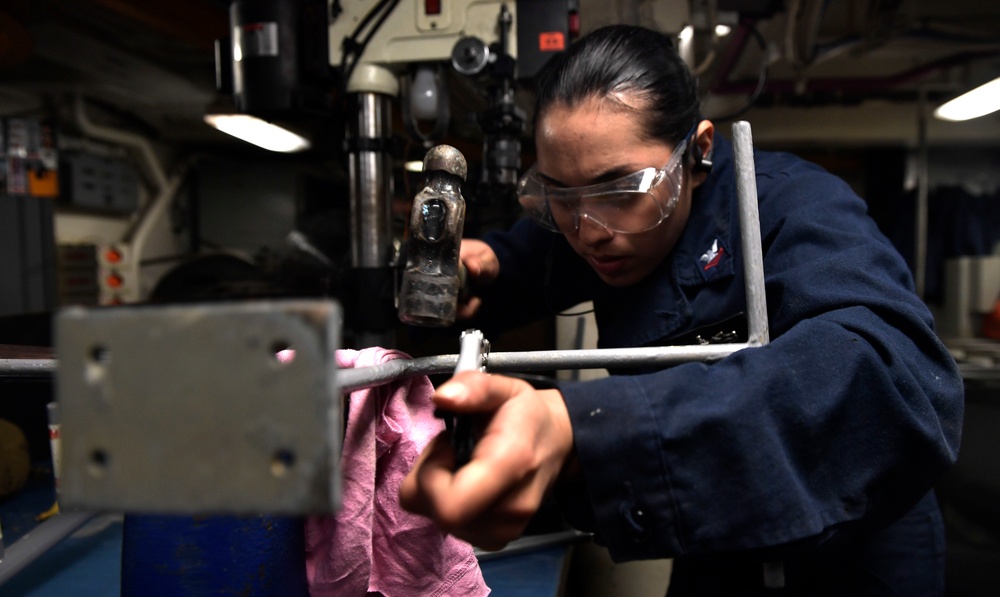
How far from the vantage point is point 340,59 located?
129 centimetres

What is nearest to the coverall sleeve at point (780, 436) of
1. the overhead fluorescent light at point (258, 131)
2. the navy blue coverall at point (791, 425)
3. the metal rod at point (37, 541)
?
the navy blue coverall at point (791, 425)

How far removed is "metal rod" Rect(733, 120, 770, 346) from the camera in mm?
665

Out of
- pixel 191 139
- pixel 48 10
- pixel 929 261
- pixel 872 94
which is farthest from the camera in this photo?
pixel 191 139

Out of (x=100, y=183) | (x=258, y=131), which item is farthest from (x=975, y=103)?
(x=100, y=183)

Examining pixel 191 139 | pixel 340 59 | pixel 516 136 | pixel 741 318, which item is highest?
pixel 191 139

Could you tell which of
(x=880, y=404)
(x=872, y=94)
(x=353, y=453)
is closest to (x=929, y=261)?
(x=872, y=94)

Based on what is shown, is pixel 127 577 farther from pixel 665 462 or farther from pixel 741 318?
pixel 741 318

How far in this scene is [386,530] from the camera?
76 centimetres

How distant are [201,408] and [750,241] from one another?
58 centimetres

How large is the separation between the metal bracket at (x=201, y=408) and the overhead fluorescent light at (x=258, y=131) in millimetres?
2497

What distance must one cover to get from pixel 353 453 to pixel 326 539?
138mm

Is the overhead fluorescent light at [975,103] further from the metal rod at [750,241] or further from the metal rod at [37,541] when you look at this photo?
the metal rod at [37,541]

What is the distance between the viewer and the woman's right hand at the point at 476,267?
1212mm

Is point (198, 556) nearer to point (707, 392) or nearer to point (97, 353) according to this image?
point (97, 353)
